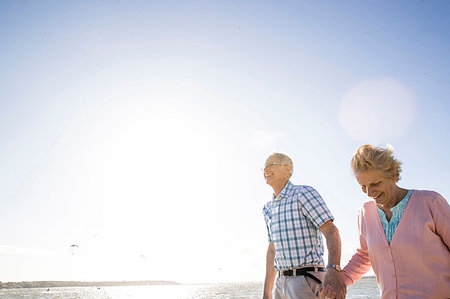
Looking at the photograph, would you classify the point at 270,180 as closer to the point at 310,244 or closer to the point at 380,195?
the point at 310,244

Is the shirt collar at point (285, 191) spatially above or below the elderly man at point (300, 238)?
above

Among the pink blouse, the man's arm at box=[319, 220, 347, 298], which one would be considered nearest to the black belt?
the man's arm at box=[319, 220, 347, 298]

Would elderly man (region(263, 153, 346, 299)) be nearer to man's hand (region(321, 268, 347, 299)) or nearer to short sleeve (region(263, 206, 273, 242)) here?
short sleeve (region(263, 206, 273, 242))

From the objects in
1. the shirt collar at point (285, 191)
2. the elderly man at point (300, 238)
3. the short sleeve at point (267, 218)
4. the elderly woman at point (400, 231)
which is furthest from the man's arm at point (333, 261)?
the short sleeve at point (267, 218)

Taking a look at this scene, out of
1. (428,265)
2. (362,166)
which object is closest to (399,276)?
(428,265)

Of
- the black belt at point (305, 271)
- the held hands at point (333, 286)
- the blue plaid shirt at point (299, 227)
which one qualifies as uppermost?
the blue plaid shirt at point (299, 227)

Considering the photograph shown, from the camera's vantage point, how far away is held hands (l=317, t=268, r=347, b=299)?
2.54 meters

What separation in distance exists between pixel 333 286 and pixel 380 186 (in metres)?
0.89

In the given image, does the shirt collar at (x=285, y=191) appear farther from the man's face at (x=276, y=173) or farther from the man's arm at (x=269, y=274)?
the man's arm at (x=269, y=274)

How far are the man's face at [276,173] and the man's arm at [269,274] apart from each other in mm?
854

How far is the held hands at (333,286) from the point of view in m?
2.54

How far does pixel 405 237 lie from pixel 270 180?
1978mm

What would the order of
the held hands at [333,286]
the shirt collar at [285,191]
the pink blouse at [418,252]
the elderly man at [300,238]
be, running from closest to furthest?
1. the pink blouse at [418,252]
2. the held hands at [333,286]
3. the elderly man at [300,238]
4. the shirt collar at [285,191]

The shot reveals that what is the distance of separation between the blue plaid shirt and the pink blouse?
1066 millimetres
